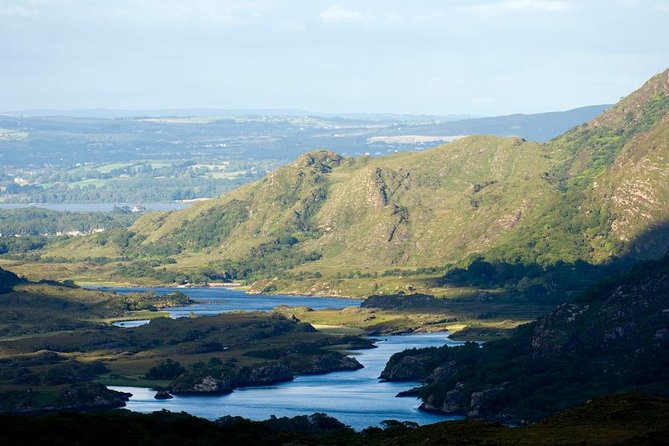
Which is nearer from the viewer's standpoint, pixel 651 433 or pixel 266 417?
pixel 651 433

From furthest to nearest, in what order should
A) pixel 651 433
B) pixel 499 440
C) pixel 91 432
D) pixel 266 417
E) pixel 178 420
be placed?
pixel 266 417 → pixel 178 420 → pixel 91 432 → pixel 499 440 → pixel 651 433

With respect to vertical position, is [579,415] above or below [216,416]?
above

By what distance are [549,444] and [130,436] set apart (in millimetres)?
35668

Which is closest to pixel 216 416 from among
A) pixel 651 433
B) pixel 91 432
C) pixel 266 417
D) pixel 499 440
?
pixel 266 417

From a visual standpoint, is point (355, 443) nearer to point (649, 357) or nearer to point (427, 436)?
point (427, 436)

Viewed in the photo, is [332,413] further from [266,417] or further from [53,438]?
[53,438]

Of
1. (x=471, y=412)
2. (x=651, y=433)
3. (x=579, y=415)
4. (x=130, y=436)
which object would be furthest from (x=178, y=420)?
(x=471, y=412)

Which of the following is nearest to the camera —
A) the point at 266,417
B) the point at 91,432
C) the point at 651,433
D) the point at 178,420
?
the point at 651,433

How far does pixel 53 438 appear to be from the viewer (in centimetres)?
13312

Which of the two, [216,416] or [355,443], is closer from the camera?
[355,443]

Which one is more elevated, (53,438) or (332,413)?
(53,438)

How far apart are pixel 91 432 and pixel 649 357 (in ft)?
274

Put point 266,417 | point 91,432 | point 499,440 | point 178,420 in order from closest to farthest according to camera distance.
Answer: point 499,440 → point 91,432 → point 178,420 → point 266,417

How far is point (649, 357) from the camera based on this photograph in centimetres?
19800
